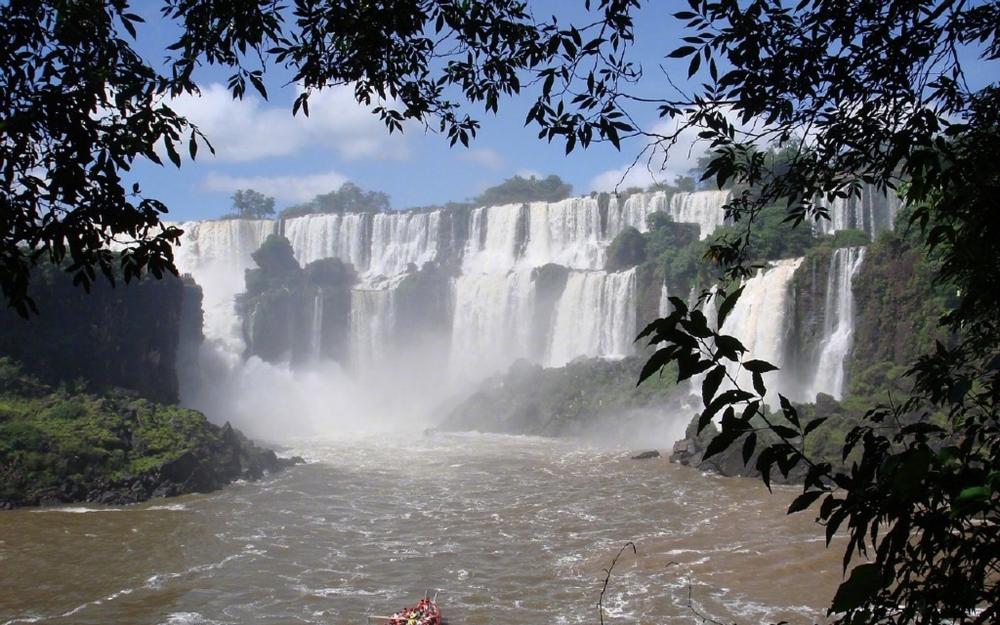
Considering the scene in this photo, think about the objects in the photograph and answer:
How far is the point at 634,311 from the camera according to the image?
29781 millimetres

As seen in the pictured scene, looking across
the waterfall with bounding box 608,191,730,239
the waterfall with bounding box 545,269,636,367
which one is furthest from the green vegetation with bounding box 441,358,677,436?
the waterfall with bounding box 608,191,730,239

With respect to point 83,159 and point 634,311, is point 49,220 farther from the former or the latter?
point 634,311

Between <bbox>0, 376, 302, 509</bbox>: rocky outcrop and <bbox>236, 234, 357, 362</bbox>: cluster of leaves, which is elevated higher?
<bbox>236, 234, 357, 362</bbox>: cluster of leaves

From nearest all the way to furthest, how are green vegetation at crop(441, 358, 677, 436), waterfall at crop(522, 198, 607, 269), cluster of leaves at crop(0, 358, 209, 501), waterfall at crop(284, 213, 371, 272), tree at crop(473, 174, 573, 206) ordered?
cluster of leaves at crop(0, 358, 209, 501) < green vegetation at crop(441, 358, 677, 436) < waterfall at crop(522, 198, 607, 269) < waterfall at crop(284, 213, 371, 272) < tree at crop(473, 174, 573, 206)

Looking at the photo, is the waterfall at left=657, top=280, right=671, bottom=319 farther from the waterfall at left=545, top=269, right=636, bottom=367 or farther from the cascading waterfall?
the waterfall at left=545, top=269, right=636, bottom=367

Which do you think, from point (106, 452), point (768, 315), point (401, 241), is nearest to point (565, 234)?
point (401, 241)

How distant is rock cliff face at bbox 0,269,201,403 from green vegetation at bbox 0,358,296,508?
0.88m

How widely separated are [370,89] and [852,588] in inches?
107

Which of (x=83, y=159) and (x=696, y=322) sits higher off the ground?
(x=83, y=159)

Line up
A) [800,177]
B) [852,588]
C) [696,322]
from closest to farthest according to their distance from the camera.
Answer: [852,588] < [696,322] < [800,177]

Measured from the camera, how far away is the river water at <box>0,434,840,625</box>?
429 inches

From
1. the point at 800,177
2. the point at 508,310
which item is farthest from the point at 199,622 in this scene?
the point at 508,310

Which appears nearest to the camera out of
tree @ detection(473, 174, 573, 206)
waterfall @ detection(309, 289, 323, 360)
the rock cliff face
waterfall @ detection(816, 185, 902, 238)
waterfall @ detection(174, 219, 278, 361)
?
the rock cliff face

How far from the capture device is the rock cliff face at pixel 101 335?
21.5 metres
